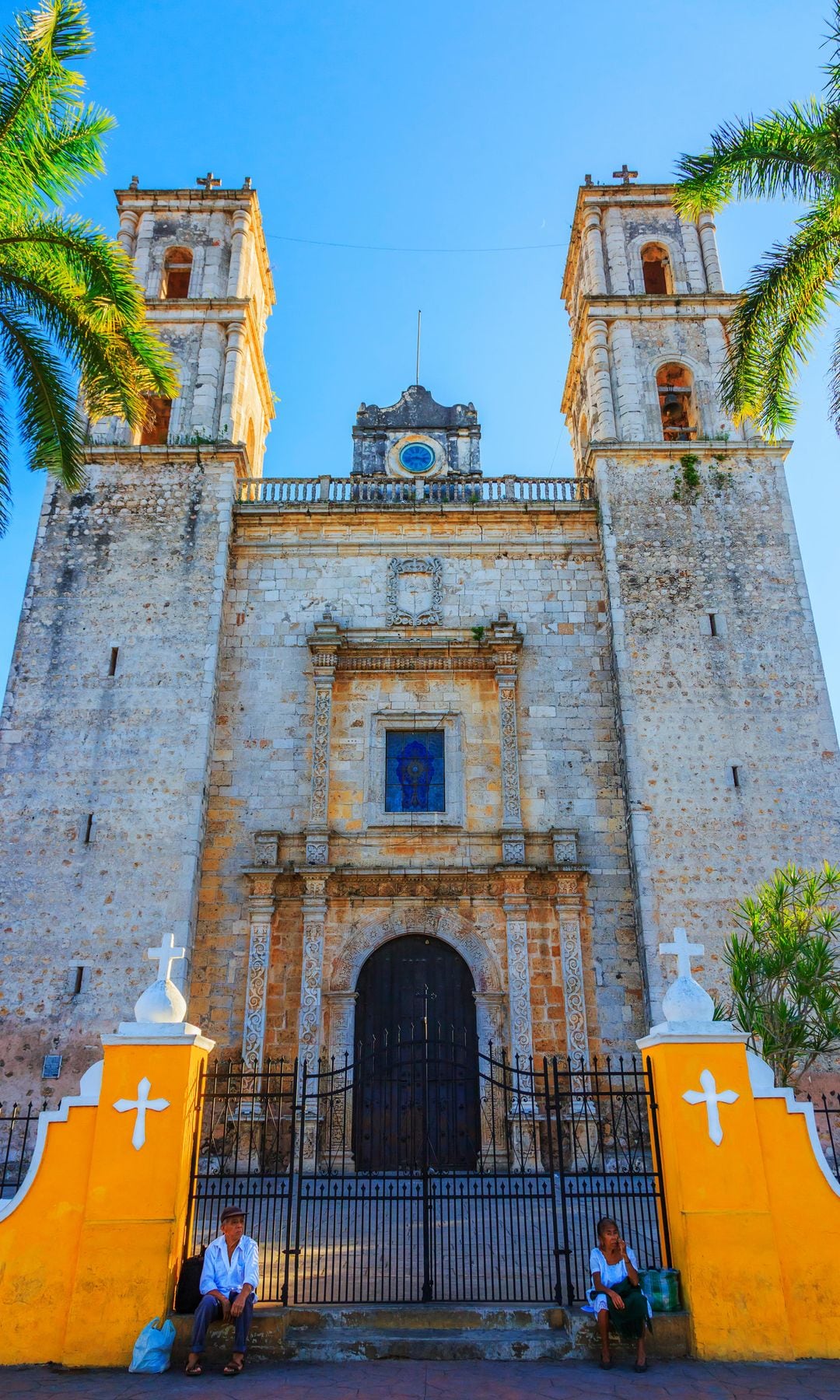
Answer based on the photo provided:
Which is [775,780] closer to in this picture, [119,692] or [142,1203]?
[119,692]

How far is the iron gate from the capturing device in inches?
256

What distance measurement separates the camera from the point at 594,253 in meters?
18.7

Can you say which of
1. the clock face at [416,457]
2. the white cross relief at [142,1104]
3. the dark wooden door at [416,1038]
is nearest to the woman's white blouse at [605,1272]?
the white cross relief at [142,1104]

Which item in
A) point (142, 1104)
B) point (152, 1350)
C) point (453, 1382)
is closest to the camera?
point (453, 1382)

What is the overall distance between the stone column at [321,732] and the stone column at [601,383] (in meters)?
5.72

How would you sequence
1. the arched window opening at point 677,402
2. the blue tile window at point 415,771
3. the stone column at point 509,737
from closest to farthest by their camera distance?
1. the stone column at point 509,737
2. the blue tile window at point 415,771
3. the arched window opening at point 677,402

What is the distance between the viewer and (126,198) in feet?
63.5

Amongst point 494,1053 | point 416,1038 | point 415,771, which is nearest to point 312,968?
point 416,1038

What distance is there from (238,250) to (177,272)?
1599 mm

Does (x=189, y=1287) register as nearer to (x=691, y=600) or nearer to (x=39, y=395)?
(x=39, y=395)

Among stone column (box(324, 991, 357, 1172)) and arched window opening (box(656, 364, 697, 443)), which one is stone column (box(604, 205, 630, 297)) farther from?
stone column (box(324, 991, 357, 1172))

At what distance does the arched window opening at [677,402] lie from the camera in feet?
57.1

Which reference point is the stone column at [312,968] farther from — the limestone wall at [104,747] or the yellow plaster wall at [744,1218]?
the yellow plaster wall at [744,1218]

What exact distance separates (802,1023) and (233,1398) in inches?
290
